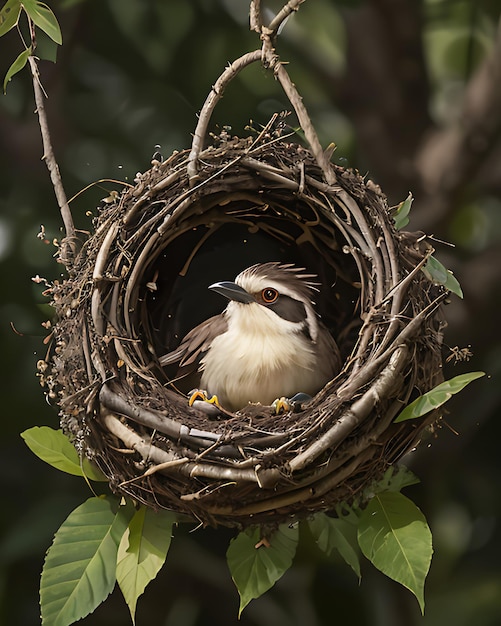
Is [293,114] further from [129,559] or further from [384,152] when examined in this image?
[129,559]

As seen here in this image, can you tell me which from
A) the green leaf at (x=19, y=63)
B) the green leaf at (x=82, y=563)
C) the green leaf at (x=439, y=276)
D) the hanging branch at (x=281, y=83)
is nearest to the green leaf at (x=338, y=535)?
the green leaf at (x=82, y=563)

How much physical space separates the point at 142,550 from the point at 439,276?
0.70 metres

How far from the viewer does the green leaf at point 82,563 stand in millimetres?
1412

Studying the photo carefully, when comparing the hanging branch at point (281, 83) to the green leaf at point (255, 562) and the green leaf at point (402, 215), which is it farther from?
the green leaf at point (255, 562)

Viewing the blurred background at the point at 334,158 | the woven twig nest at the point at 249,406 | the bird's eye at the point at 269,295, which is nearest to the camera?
the woven twig nest at the point at 249,406

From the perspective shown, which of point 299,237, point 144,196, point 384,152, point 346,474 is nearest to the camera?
point 346,474

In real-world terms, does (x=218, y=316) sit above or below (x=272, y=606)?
above

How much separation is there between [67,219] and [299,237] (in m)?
0.45

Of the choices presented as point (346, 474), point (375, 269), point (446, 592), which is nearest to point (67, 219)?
point (375, 269)

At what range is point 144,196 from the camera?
55.7 inches

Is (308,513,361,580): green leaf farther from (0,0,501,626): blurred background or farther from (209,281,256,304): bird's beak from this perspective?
(209,281,256,304): bird's beak

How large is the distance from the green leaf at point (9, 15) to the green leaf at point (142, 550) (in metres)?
0.98

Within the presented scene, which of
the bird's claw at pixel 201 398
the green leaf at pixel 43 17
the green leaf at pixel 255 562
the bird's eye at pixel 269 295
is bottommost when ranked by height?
the green leaf at pixel 255 562

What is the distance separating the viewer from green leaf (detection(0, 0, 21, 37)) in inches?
64.6
